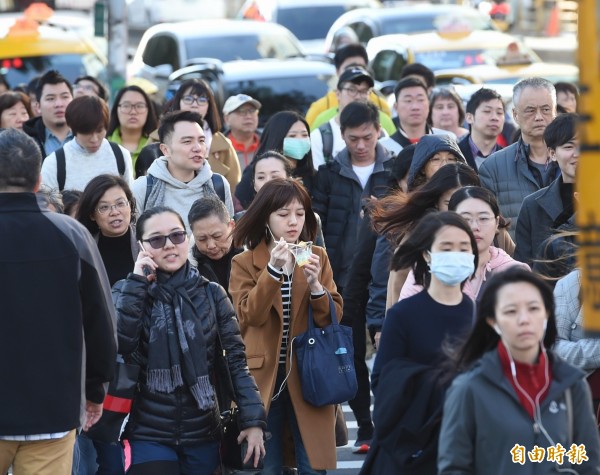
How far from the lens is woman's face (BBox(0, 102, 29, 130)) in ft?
43.1

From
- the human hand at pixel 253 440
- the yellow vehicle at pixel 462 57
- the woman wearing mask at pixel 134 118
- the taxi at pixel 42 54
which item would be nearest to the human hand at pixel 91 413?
the human hand at pixel 253 440

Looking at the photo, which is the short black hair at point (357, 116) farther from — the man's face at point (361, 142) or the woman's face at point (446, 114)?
the woman's face at point (446, 114)

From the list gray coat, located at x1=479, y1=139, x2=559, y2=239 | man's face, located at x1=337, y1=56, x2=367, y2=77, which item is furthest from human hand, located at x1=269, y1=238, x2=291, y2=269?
man's face, located at x1=337, y1=56, x2=367, y2=77

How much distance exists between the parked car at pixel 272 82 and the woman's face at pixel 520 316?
11430mm

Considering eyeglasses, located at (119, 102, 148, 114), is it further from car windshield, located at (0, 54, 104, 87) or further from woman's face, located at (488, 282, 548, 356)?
car windshield, located at (0, 54, 104, 87)

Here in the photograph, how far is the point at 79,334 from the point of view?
6.40 meters

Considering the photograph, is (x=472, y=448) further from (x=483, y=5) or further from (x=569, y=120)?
(x=483, y=5)

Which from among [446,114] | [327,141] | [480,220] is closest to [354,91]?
[446,114]

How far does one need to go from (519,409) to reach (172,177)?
4.50m

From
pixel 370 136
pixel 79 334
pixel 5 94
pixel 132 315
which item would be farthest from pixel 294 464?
pixel 5 94

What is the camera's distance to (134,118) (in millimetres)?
12188

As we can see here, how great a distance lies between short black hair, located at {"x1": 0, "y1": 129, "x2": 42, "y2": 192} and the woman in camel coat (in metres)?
1.48

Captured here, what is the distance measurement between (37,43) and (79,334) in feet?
46.5

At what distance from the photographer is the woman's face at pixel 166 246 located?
7.15m
